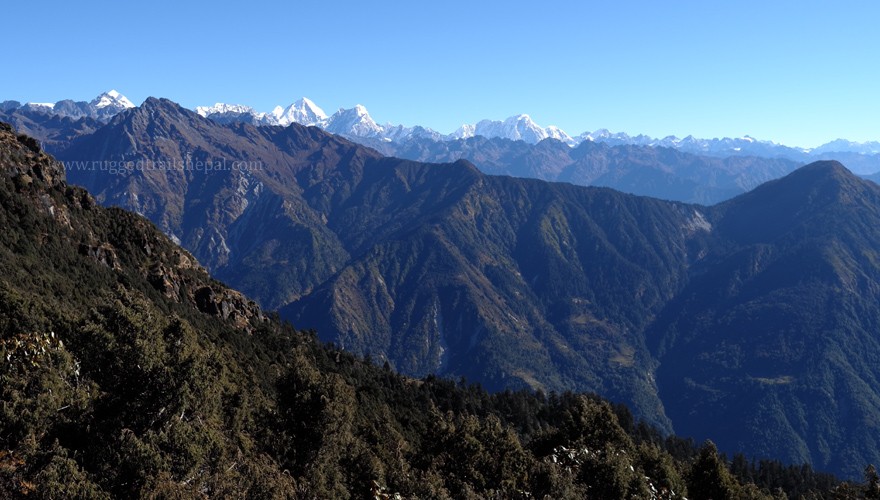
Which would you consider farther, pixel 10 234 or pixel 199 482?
pixel 10 234

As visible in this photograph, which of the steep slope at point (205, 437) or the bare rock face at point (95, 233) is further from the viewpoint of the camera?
the bare rock face at point (95, 233)

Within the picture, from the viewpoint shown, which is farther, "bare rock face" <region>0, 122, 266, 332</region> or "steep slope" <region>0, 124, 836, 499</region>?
"bare rock face" <region>0, 122, 266, 332</region>

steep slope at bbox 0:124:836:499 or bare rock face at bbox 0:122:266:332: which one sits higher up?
bare rock face at bbox 0:122:266:332

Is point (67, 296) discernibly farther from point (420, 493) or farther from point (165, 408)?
point (420, 493)

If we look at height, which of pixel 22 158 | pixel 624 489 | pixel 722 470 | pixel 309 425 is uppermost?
pixel 22 158

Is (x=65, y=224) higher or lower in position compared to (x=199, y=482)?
higher

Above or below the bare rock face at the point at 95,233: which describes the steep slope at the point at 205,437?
below

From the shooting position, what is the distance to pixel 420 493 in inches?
1908

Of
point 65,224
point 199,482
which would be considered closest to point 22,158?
point 65,224

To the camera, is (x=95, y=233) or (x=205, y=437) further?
(x=95, y=233)

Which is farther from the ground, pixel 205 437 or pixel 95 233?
pixel 95 233

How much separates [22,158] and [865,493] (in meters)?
208

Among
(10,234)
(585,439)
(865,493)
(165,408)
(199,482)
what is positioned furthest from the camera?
(10,234)

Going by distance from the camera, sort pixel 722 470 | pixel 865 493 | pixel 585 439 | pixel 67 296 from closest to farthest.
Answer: pixel 865 493
pixel 722 470
pixel 585 439
pixel 67 296
